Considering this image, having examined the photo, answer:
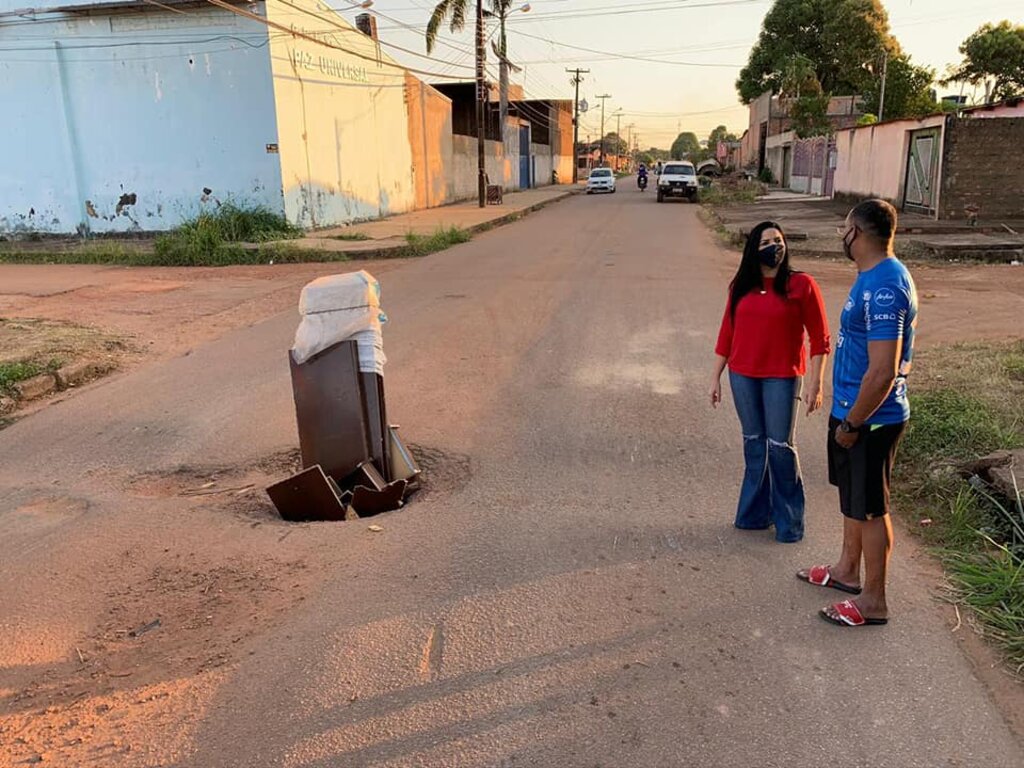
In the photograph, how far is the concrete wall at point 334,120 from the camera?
19.9m

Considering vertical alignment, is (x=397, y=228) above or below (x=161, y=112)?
below

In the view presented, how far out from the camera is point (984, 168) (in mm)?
18641

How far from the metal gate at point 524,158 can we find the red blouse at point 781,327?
5316cm

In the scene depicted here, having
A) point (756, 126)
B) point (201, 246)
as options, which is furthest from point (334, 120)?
point (756, 126)

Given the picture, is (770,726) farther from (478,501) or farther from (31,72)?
(31,72)

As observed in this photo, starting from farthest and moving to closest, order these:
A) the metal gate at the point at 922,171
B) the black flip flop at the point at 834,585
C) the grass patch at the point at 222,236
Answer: the metal gate at the point at 922,171, the grass patch at the point at 222,236, the black flip flop at the point at 834,585

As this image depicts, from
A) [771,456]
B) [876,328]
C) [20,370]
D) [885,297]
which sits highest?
[885,297]

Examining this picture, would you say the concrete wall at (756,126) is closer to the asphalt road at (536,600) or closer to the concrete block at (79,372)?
the concrete block at (79,372)

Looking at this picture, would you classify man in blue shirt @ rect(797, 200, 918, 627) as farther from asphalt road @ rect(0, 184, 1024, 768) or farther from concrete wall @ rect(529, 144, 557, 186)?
concrete wall @ rect(529, 144, 557, 186)

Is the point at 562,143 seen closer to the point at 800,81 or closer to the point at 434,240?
the point at 800,81

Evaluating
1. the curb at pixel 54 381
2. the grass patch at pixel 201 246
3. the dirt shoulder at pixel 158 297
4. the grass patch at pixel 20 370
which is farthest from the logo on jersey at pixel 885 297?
the grass patch at pixel 201 246

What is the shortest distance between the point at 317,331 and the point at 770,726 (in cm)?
325

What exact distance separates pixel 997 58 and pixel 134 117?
50.2m

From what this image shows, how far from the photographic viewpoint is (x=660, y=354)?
7.77 m
